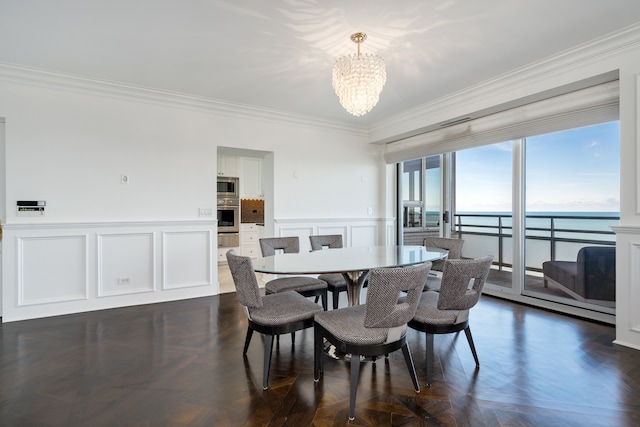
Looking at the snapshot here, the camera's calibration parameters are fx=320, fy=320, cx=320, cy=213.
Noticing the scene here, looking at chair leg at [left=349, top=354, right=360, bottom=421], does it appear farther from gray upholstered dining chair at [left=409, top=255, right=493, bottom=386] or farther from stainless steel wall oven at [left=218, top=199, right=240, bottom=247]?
stainless steel wall oven at [left=218, top=199, right=240, bottom=247]

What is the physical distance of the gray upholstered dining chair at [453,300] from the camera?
80.5 inches

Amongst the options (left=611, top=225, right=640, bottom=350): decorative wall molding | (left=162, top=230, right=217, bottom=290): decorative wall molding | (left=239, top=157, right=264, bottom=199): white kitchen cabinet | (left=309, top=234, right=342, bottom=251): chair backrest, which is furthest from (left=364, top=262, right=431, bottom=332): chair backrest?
(left=239, top=157, right=264, bottom=199): white kitchen cabinet

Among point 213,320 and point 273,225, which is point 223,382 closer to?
point 213,320

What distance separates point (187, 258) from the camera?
415cm

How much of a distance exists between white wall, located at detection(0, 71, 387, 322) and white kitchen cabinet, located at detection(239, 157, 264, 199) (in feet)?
7.11

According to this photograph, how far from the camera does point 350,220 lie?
5.50 m

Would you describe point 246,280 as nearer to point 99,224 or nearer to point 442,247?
point 442,247

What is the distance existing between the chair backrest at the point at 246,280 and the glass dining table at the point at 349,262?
0.31ft

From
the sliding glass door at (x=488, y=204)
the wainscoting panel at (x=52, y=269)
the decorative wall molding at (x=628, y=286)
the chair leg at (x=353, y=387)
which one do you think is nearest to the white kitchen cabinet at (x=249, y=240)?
the wainscoting panel at (x=52, y=269)

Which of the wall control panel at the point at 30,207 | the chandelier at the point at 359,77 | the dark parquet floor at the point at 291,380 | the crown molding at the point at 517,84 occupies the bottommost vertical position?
the dark parquet floor at the point at 291,380

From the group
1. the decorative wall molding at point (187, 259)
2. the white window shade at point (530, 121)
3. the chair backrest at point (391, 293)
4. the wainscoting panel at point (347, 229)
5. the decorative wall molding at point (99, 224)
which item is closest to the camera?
the chair backrest at point (391, 293)

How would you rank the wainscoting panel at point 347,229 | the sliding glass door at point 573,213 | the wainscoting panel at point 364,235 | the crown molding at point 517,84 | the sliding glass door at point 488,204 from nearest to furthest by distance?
the crown molding at point 517,84 < the sliding glass door at point 573,213 < the sliding glass door at point 488,204 < the wainscoting panel at point 347,229 < the wainscoting panel at point 364,235

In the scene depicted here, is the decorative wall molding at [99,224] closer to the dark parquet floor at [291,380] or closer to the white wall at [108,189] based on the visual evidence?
the white wall at [108,189]

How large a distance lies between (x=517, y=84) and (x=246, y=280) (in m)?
3.40
